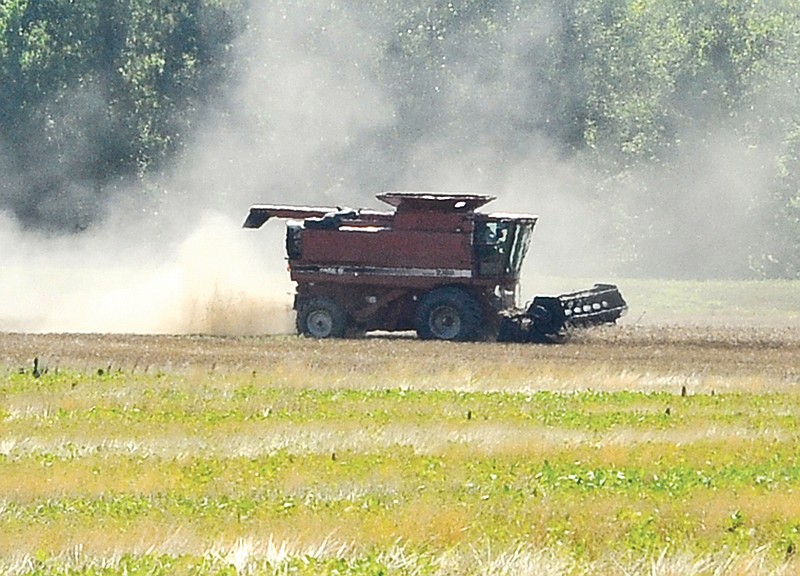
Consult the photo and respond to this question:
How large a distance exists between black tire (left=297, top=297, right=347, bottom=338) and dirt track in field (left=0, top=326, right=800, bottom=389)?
564 millimetres

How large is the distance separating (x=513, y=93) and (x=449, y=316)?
36454mm

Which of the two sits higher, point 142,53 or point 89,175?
point 142,53

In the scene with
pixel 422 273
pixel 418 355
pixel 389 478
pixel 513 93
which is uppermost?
pixel 513 93

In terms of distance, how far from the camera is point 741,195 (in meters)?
70.6

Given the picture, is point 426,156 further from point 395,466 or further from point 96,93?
point 395,466

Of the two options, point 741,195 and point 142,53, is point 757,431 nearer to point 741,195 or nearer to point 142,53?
point 741,195

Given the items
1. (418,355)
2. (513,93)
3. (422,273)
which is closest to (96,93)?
(513,93)

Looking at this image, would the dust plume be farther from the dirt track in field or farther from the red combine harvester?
the dirt track in field

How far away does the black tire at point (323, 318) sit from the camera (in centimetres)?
3400

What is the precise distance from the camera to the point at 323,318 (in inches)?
1341

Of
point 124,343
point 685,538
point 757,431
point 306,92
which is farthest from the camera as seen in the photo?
point 306,92

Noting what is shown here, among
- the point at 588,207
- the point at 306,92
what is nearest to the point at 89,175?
the point at 306,92

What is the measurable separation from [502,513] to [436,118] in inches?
2180

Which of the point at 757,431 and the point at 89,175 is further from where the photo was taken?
the point at 89,175
